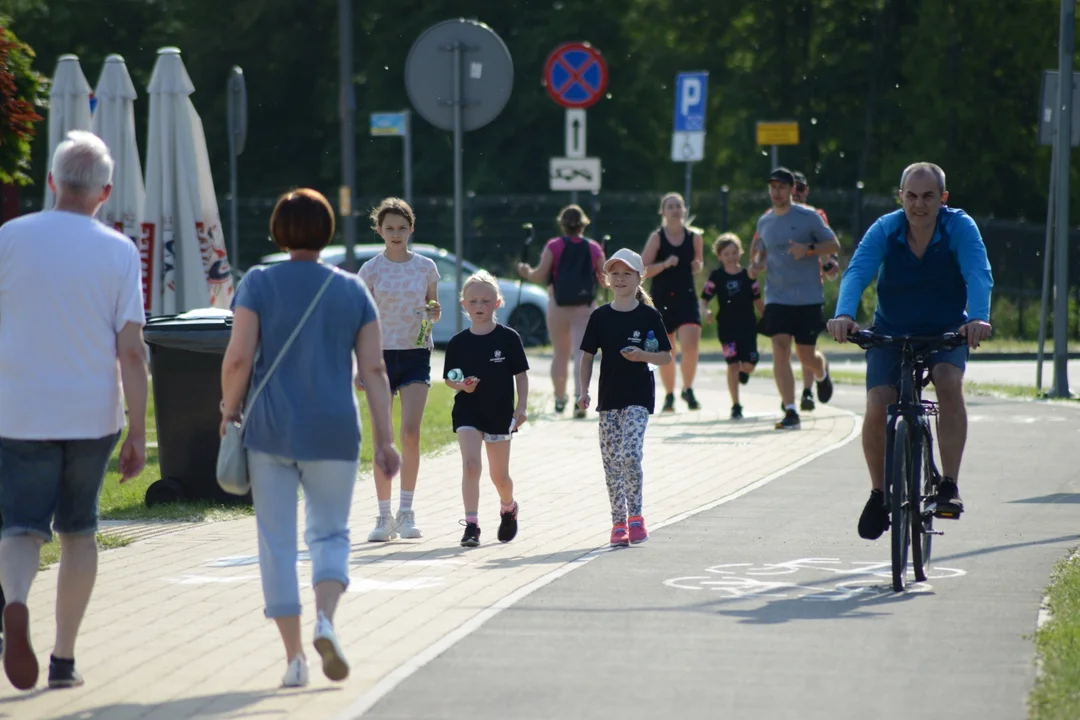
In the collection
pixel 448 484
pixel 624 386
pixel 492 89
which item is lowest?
pixel 448 484

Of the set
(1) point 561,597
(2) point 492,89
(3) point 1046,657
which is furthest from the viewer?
(2) point 492,89

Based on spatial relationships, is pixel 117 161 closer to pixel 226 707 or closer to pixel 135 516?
pixel 135 516

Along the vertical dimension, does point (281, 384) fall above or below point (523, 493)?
above

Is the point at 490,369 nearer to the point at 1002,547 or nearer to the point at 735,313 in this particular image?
the point at 1002,547

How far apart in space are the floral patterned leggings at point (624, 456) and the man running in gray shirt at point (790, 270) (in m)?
6.19

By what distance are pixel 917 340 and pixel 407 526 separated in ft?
9.59

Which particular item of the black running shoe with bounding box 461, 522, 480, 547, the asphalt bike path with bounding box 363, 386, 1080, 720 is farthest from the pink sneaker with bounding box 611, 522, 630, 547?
the black running shoe with bounding box 461, 522, 480, 547

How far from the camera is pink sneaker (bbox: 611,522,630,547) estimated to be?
31.2 ft

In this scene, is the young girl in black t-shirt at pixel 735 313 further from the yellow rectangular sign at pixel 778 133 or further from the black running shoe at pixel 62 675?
the yellow rectangular sign at pixel 778 133

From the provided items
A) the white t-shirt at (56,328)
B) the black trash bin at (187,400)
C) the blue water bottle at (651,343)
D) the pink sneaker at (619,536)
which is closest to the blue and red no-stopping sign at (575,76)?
the black trash bin at (187,400)

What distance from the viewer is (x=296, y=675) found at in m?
6.36

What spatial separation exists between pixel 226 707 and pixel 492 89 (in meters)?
8.62

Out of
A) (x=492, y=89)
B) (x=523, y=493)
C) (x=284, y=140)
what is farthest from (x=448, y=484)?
(x=284, y=140)

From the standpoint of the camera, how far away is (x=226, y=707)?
6039 millimetres
